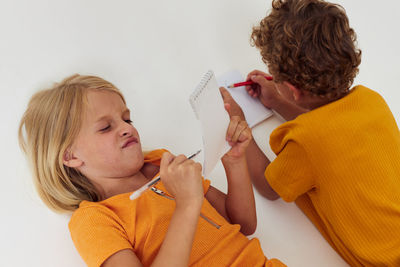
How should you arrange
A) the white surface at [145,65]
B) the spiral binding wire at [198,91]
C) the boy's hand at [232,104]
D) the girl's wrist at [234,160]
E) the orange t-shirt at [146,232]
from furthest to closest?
the boy's hand at [232,104], the white surface at [145,65], the girl's wrist at [234,160], the orange t-shirt at [146,232], the spiral binding wire at [198,91]

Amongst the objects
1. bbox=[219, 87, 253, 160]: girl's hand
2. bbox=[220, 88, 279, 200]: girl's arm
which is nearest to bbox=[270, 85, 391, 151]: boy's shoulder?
bbox=[219, 87, 253, 160]: girl's hand

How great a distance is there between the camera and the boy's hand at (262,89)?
1194mm

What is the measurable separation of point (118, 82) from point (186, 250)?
2.36 feet

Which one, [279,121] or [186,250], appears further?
[279,121]

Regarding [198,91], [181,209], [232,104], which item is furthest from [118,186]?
[232,104]

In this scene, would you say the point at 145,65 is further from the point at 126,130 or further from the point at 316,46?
the point at 316,46

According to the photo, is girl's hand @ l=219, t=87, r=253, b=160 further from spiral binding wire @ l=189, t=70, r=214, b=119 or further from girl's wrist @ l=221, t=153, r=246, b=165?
spiral binding wire @ l=189, t=70, r=214, b=119

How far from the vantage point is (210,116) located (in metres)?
0.72

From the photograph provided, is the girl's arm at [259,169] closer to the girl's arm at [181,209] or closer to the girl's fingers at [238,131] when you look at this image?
the girl's fingers at [238,131]

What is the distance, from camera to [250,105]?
1.21m

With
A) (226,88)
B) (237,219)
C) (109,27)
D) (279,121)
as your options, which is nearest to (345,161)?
(237,219)

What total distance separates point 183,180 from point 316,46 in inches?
Answer: 17.1

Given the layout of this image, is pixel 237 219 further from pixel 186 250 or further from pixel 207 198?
pixel 186 250

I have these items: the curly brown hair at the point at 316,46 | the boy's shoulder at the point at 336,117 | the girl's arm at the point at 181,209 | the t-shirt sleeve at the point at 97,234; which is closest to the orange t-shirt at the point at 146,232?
the t-shirt sleeve at the point at 97,234
